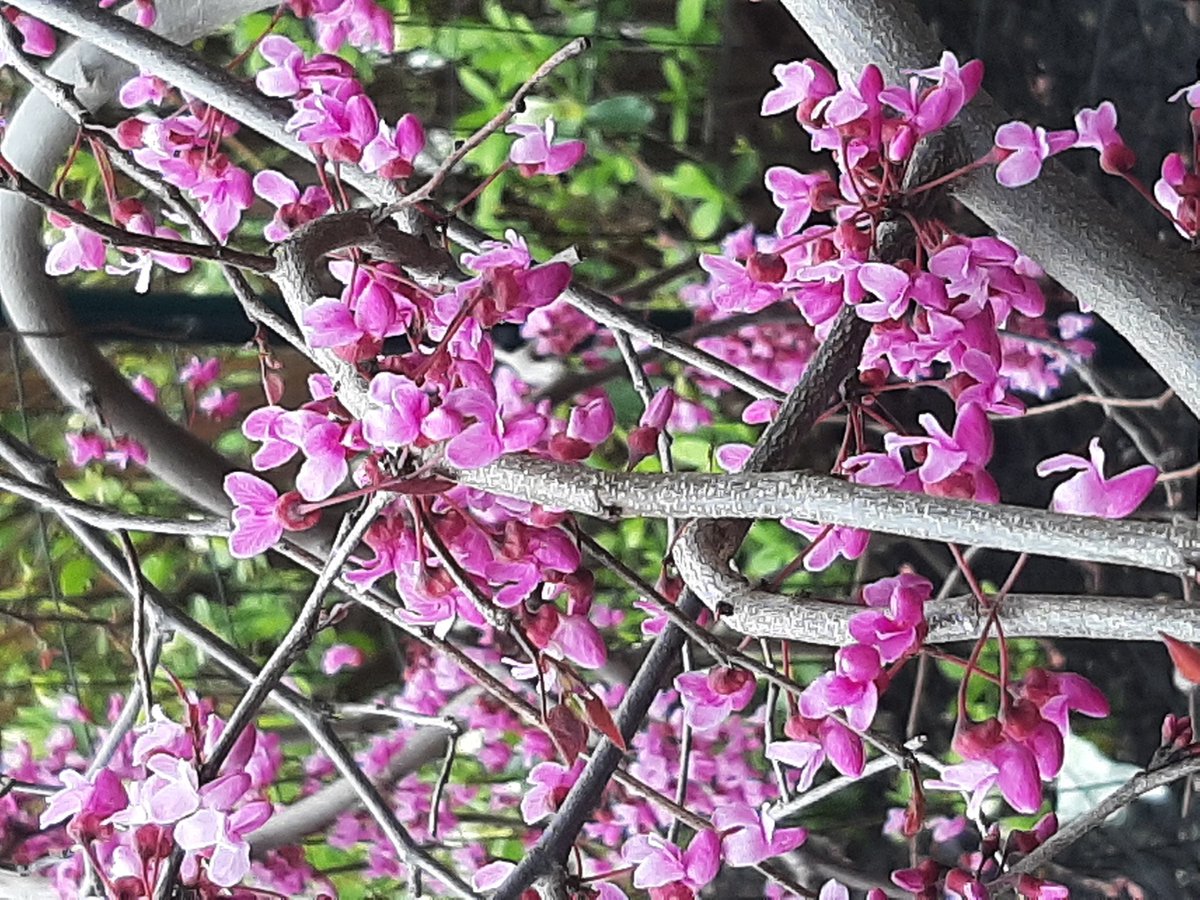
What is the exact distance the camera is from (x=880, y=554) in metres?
1.91

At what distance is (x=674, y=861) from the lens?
55 centimetres

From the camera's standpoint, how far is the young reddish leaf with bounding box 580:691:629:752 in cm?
46

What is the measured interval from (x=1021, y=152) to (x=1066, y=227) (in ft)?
0.12

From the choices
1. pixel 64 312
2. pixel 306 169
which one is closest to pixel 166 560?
pixel 306 169

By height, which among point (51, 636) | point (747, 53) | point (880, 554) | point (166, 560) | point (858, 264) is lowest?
point (880, 554)

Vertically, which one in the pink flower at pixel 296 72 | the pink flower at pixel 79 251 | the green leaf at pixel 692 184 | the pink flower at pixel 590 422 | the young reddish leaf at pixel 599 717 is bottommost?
the green leaf at pixel 692 184

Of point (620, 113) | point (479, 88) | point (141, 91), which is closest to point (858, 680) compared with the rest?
point (141, 91)

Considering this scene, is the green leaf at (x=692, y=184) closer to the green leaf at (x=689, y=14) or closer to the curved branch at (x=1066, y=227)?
the green leaf at (x=689, y=14)

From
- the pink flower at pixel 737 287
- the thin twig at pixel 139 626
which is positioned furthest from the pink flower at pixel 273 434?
the pink flower at pixel 737 287

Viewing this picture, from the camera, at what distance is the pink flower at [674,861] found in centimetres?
55

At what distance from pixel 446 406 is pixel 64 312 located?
0.67m

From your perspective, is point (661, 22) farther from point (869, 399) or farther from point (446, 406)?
point (446, 406)

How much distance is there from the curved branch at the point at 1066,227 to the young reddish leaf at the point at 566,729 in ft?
0.88

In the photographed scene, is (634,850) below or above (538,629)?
below
